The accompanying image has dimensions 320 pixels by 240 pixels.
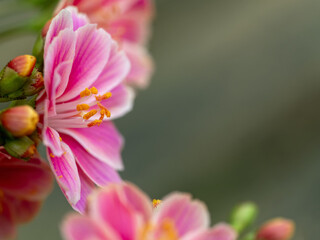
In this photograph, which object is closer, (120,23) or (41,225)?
(120,23)

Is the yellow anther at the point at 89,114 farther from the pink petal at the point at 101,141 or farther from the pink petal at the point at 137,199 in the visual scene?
the pink petal at the point at 137,199

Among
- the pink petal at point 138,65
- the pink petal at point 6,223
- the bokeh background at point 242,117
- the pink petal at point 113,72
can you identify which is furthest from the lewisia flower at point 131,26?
the bokeh background at point 242,117

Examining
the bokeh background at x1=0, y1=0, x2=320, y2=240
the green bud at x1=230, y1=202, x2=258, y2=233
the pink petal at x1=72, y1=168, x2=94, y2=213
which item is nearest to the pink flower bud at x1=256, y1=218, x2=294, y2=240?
the green bud at x1=230, y1=202, x2=258, y2=233

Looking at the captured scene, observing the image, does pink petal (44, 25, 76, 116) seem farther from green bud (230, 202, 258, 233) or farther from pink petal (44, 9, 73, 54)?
green bud (230, 202, 258, 233)

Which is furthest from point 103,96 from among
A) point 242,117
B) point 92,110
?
point 242,117

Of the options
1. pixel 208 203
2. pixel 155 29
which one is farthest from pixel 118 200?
pixel 155 29

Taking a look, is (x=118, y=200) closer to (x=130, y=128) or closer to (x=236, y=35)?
(x=130, y=128)

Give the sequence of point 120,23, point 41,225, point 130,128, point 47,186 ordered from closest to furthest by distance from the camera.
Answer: point 47,186, point 120,23, point 41,225, point 130,128
